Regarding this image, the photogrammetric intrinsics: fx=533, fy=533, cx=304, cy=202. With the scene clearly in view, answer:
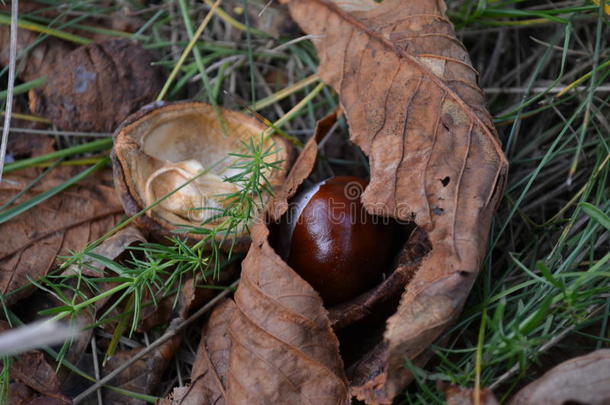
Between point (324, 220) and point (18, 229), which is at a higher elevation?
point (324, 220)

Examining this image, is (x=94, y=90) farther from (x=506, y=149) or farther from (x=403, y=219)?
(x=506, y=149)

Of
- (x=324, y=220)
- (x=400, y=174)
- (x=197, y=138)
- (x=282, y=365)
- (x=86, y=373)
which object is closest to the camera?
(x=282, y=365)

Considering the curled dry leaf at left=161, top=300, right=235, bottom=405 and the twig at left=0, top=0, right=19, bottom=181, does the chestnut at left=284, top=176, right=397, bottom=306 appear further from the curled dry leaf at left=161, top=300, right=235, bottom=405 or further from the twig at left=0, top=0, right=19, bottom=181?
the twig at left=0, top=0, right=19, bottom=181

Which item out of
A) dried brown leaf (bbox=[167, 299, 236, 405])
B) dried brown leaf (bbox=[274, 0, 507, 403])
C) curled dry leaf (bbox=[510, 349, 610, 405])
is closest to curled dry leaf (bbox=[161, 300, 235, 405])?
dried brown leaf (bbox=[167, 299, 236, 405])

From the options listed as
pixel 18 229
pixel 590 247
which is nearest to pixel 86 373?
pixel 18 229

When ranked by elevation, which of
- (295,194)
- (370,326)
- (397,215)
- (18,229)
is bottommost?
(370,326)

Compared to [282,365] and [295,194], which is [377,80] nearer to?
[295,194]
